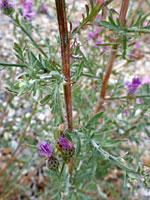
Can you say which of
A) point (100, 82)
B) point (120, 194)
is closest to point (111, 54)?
point (100, 82)

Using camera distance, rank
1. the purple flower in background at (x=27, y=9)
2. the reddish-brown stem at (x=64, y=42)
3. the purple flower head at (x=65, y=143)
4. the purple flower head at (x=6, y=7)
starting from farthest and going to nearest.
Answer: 1. the purple flower in background at (x=27, y=9)
2. the purple flower head at (x=6, y=7)
3. the purple flower head at (x=65, y=143)
4. the reddish-brown stem at (x=64, y=42)

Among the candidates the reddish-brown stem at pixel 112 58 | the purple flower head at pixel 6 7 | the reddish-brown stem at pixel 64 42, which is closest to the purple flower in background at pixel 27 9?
the purple flower head at pixel 6 7

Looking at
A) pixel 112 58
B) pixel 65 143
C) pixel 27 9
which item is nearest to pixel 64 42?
pixel 65 143

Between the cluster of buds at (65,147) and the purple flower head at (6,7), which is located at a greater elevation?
the purple flower head at (6,7)

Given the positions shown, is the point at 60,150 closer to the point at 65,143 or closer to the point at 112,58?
Answer: the point at 65,143

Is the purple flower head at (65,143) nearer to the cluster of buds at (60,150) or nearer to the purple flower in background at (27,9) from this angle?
the cluster of buds at (60,150)

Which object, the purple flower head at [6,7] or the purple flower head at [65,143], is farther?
Result: the purple flower head at [6,7]

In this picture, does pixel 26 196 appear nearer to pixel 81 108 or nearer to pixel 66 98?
pixel 81 108

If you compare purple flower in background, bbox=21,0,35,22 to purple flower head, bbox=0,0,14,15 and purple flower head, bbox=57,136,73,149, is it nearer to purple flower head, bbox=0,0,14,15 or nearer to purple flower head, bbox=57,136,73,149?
purple flower head, bbox=0,0,14,15

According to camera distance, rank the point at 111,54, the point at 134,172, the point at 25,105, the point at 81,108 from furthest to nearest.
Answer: the point at 25,105 < the point at 81,108 < the point at 111,54 < the point at 134,172
